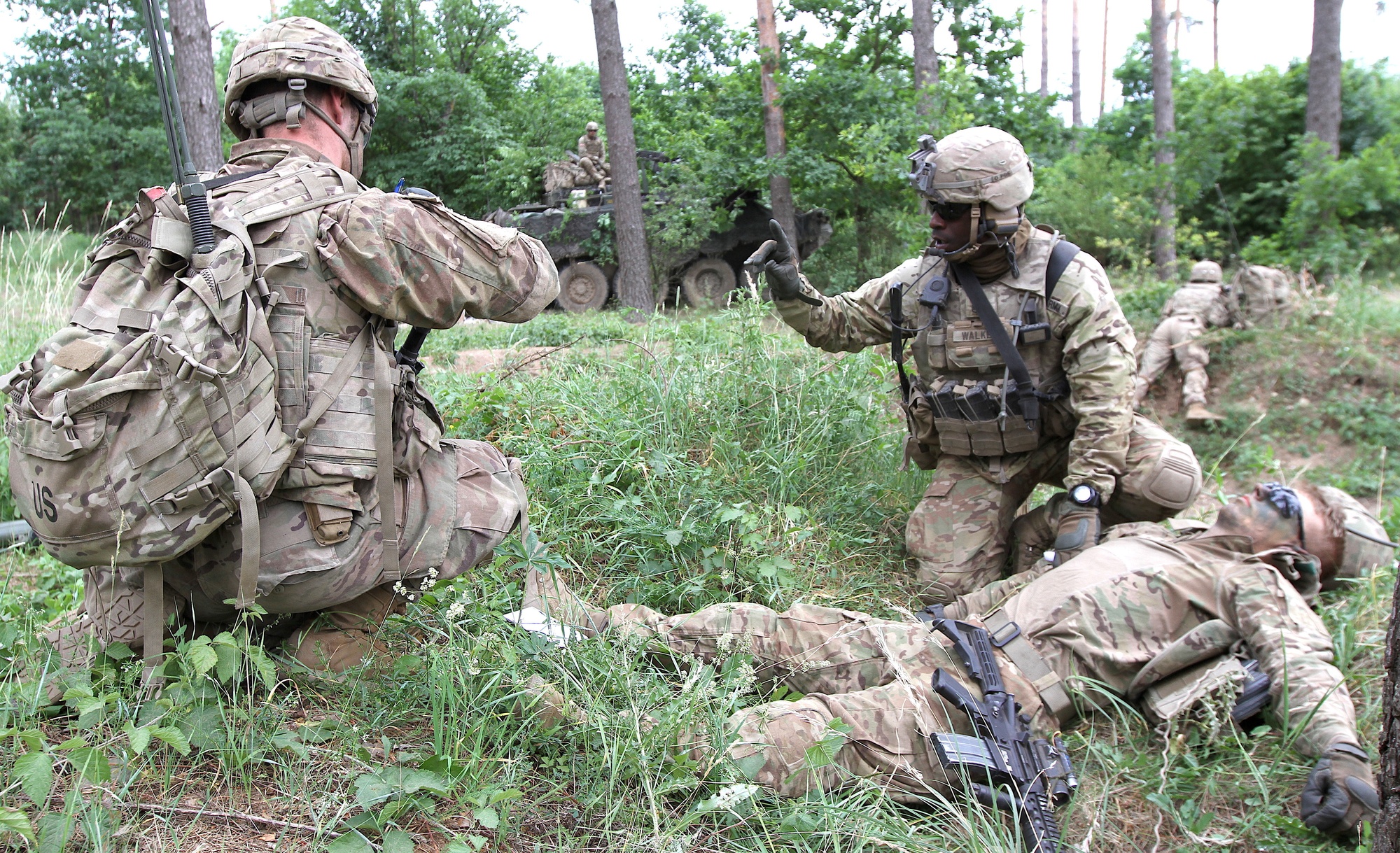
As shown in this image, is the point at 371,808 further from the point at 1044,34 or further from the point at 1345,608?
the point at 1044,34

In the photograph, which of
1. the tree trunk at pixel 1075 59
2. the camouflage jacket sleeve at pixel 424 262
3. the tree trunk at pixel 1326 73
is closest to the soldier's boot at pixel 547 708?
the camouflage jacket sleeve at pixel 424 262

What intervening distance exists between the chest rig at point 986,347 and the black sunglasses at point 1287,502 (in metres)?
0.81

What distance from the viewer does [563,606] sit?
8.96 ft

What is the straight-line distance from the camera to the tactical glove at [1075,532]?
350 cm

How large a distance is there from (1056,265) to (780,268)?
3.50ft

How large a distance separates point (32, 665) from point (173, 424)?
2.82ft

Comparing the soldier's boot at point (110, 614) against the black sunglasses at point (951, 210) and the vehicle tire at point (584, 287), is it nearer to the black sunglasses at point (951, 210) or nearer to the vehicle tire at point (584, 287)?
the black sunglasses at point (951, 210)

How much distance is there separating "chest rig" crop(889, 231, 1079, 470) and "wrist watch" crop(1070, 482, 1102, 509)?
0.31 m

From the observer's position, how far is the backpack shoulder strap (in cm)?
376

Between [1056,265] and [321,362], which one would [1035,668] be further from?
[321,362]

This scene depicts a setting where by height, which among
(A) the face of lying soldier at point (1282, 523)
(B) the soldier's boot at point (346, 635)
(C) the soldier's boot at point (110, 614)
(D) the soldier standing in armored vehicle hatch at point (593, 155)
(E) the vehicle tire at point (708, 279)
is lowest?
(A) the face of lying soldier at point (1282, 523)

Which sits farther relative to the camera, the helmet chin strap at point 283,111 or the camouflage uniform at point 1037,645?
the camouflage uniform at point 1037,645

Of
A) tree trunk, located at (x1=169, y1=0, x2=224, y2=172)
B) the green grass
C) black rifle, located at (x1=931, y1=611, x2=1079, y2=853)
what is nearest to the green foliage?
tree trunk, located at (x1=169, y1=0, x2=224, y2=172)

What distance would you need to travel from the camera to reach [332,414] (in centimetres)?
222
